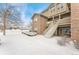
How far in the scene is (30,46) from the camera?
1.78 metres

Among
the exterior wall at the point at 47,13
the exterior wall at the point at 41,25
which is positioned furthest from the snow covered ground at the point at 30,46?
the exterior wall at the point at 47,13

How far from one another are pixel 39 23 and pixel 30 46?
350 millimetres

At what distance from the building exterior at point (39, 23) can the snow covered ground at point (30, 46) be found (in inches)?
4.1

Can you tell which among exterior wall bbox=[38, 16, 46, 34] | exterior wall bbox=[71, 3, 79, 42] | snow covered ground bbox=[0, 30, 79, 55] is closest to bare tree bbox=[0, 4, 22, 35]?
snow covered ground bbox=[0, 30, 79, 55]

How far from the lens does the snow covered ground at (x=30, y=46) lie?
175 centimetres

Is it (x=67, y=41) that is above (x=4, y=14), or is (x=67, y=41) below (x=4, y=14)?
below

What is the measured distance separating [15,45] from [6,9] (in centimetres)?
50

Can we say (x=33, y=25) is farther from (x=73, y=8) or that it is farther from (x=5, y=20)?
(x=73, y=8)

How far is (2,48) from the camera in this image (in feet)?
5.70

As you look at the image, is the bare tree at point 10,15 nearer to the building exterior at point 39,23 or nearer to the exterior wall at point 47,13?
the building exterior at point 39,23

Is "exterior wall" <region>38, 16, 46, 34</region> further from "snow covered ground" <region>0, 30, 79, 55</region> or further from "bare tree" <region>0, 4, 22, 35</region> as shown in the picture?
"bare tree" <region>0, 4, 22, 35</region>
